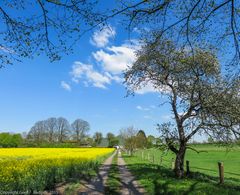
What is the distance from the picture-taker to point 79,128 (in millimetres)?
124562

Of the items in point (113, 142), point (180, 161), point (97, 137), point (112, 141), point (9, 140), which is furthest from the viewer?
point (97, 137)

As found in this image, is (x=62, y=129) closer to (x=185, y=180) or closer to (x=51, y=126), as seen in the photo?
(x=51, y=126)

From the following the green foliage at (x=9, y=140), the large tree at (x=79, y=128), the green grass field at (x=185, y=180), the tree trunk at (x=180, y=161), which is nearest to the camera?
the green grass field at (x=185, y=180)

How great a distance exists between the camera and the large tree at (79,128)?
124 meters

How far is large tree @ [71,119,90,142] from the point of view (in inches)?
4865

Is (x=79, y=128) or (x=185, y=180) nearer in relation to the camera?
(x=185, y=180)

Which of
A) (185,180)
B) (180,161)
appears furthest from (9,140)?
(185,180)

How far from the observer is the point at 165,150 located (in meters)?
19.5

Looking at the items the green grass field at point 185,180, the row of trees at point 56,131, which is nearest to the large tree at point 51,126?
the row of trees at point 56,131

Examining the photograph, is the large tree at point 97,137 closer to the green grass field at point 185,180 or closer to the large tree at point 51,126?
the large tree at point 51,126

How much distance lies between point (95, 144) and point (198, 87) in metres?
108

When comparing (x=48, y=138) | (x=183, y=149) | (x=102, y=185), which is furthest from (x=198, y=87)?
(x=48, y=138)

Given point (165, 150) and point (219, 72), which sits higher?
point (219, 72)

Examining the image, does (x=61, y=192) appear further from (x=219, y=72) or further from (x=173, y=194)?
(x=219, y=72)
